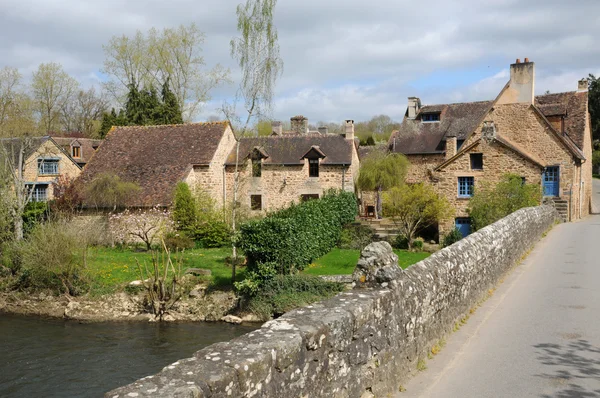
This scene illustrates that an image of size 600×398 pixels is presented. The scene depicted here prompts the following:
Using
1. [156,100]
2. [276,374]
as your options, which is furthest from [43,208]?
[276,374]

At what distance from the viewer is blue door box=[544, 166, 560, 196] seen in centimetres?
3287

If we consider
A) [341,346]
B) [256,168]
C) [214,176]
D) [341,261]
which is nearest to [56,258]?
[341,261]

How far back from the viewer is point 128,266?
25484 mm

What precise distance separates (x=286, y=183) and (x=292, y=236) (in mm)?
16228

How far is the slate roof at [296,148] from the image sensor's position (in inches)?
1451

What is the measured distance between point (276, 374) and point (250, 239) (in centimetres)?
1660

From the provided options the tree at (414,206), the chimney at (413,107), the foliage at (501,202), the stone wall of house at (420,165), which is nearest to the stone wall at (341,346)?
the foliage at (501,202)

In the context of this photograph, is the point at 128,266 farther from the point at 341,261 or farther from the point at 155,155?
the point at 155,155

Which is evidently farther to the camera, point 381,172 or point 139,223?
point 381,172

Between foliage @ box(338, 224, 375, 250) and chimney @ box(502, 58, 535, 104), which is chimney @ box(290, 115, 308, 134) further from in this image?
chimney @ box(502, 58, 535, 104)

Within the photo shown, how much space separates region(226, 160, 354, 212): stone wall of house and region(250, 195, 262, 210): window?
0.82 ft

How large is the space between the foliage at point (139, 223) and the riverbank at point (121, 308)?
8.26m

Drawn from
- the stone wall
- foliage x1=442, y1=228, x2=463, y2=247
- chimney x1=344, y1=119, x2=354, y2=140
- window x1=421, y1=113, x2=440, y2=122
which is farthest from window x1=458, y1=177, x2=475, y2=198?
the stone wall

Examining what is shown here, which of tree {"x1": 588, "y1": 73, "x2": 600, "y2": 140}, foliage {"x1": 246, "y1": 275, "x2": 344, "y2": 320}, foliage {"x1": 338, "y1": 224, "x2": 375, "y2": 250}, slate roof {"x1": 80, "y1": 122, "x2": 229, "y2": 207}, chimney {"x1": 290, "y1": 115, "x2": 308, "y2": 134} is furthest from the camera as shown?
tree {"x1": 588, "y1": 73, "x2": 600, "y2": 140}
